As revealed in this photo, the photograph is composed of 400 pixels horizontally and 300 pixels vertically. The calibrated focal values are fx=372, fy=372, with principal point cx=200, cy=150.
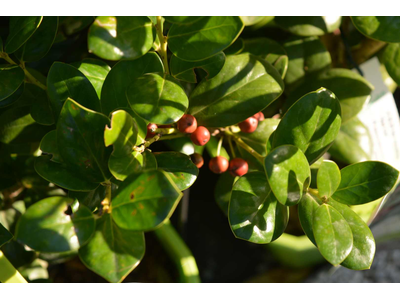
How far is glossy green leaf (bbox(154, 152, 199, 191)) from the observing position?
0.55 meters

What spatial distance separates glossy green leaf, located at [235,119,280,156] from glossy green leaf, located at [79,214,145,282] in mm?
348

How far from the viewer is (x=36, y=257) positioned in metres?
0.85

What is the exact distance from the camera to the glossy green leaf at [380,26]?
2.28 feet

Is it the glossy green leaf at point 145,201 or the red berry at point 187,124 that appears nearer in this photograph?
the glossy green leaf at point 145,201

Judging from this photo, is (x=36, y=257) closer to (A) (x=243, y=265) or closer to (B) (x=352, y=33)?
(A) (x=243, y=265)

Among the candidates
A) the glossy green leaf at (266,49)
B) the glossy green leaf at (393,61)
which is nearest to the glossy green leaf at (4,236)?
the glossy green leaf at (266,49)

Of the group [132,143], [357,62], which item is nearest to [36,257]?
[132,143]

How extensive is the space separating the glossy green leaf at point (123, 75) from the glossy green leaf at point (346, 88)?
44 centimetres

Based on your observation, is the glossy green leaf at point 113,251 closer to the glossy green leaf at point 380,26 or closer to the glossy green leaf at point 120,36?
the glossy green leaf at point 120,36

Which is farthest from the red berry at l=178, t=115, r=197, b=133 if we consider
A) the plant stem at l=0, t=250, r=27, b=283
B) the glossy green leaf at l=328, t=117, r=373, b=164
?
the glossy green leaf at l=328, t=117, r=373, b=164

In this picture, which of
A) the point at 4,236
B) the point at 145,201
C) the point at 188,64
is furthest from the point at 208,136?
the point at 4,236

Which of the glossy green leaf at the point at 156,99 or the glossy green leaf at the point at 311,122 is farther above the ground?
the glossy green leaf at the point at 156,99
